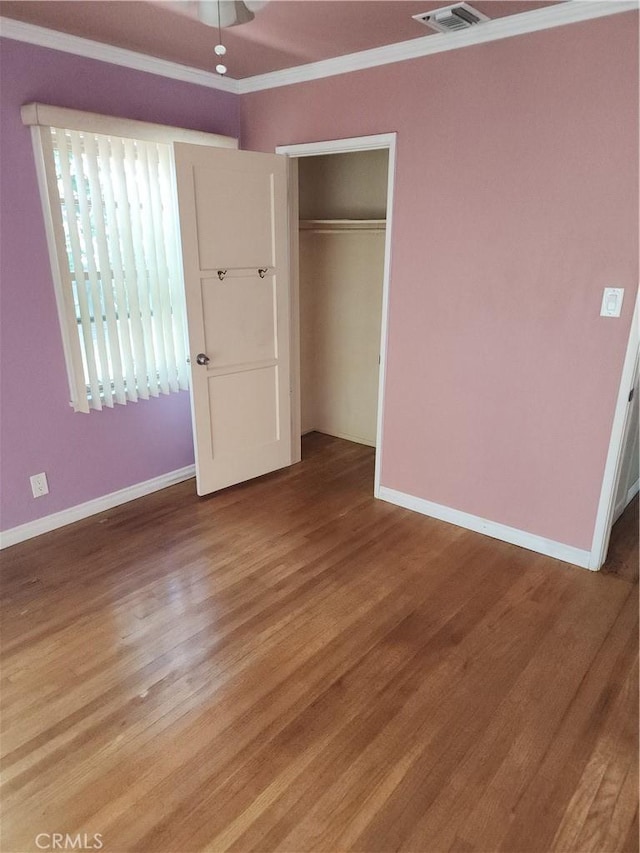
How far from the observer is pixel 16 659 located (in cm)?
225

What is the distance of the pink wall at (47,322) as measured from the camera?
2.72 metres

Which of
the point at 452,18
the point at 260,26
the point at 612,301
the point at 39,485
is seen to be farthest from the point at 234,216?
the point at 612,301

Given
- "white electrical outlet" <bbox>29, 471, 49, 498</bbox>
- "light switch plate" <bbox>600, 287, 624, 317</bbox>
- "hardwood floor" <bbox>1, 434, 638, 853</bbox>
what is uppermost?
"light switch plate" <bbox>600, 287, 624, 317</bbox>

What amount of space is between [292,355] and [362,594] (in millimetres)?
1911

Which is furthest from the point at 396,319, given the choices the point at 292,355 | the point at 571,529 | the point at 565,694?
the point at 565,694

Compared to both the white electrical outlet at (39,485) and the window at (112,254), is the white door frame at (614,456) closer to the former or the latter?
the window at (112,254)

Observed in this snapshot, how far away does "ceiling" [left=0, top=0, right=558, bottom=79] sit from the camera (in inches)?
92.5

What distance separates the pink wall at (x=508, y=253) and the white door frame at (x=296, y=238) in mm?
44

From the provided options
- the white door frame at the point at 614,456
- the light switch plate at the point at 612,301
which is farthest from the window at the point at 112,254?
the white door frame at the point at 614,456

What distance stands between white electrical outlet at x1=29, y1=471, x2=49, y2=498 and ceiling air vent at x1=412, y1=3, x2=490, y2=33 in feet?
9.64

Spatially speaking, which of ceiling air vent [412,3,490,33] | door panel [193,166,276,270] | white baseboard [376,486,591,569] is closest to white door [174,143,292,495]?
door panel [193,166,276,270]

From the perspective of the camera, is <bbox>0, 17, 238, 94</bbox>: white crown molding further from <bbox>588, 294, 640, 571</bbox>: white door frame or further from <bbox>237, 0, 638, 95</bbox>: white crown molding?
<bbox>588, 294, 640, 571</bbox>: white door frame

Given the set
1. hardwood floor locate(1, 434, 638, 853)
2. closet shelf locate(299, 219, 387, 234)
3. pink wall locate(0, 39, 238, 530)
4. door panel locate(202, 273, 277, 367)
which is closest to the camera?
hardwood floor locate(1, 434, 638, 853)

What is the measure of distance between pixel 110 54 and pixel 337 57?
1.20 metres
